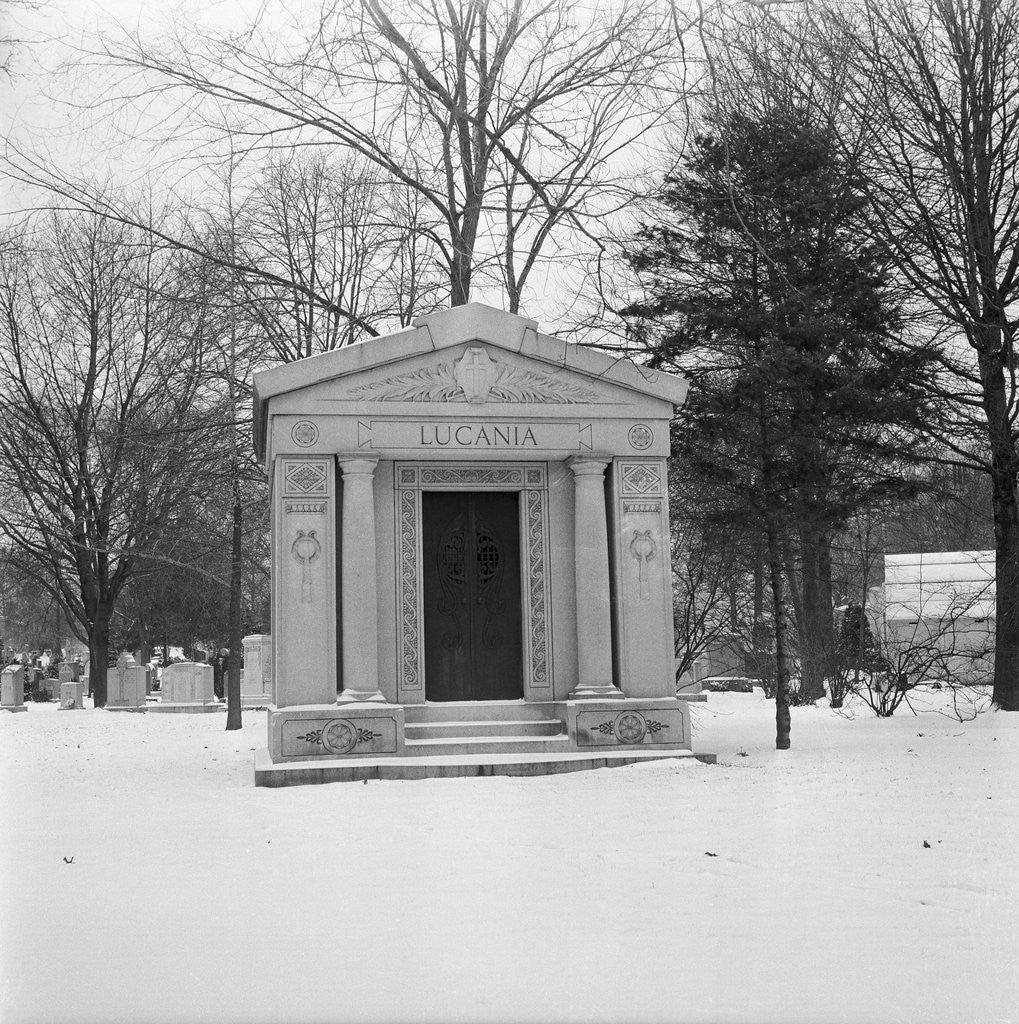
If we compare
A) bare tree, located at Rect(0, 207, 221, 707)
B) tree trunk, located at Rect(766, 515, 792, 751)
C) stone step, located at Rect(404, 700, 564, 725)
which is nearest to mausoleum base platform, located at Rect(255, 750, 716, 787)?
stone step, located at Rect(404, 700, 564, 725)

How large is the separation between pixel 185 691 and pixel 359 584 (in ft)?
60.1

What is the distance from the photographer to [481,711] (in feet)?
36.7

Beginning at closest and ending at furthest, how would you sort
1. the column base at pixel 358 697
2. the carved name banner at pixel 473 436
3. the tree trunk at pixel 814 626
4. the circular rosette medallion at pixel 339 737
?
the circular rosette medallion at pixel 339 737
the column base at pixel 358 697
the carved name banner at pixel 473 436
the tree trunk at pixel 814 626

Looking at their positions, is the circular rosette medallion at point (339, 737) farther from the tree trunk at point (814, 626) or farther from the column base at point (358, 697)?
the tree trunk at point (814, 626)

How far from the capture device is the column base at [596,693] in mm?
11016

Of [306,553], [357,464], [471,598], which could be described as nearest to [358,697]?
[306,553]

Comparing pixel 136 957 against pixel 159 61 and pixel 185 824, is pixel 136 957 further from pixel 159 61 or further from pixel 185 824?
pixel 159 61

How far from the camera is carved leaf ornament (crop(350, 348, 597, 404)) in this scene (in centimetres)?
1107

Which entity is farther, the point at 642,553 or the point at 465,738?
the point at 642,553

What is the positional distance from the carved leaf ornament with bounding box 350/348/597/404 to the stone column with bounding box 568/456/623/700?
70cm

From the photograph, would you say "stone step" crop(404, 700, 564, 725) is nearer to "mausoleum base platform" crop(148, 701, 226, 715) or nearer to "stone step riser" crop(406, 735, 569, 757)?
"stone step riser" crop(406, 735, 569, 757)

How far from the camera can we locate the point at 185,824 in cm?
775

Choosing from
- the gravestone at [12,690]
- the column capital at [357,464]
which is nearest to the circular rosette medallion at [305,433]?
the column capital at [357,464]

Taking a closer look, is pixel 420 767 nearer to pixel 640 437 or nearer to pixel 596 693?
pixel 596 693
